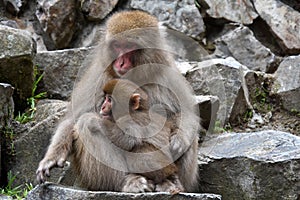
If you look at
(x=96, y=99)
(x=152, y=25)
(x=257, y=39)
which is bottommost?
(x=257, y=39)

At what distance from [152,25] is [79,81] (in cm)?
81

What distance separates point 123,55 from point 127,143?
0.80 meters

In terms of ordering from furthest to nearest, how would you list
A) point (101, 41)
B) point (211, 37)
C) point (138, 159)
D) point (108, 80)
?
point (211, 37), point (101, 41), point (108, 80), point (138, 159)

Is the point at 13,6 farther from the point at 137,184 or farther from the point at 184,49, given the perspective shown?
the point at 137,184

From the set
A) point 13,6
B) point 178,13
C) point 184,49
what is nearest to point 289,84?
point 184,49

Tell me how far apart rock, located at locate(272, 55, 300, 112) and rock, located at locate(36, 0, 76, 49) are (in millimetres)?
2783

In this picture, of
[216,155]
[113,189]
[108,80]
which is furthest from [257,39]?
[113,189]

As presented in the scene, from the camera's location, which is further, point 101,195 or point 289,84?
point 289,84

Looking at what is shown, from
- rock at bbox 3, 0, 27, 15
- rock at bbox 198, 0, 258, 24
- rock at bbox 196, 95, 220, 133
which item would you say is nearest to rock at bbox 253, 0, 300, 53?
rock at bbox 198, 0, 258, 24

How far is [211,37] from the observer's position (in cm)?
859

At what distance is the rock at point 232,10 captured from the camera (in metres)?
8.50

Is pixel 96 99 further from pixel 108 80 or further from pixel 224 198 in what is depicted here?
pixel 224 198

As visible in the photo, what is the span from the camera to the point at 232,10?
854cm

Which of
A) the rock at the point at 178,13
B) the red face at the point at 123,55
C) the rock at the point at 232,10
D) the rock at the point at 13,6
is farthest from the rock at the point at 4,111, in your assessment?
the rock at the point at 232,10
